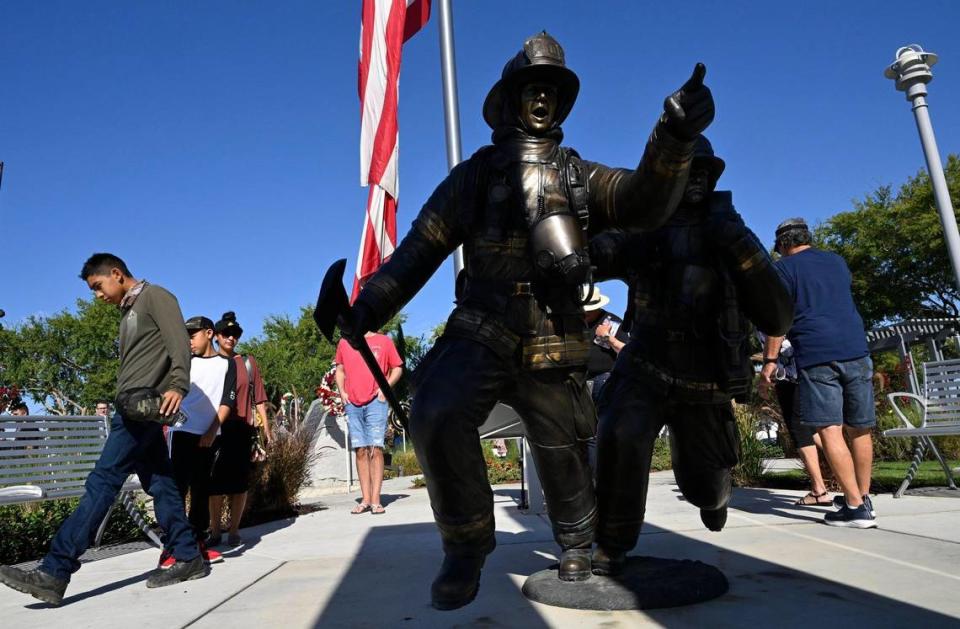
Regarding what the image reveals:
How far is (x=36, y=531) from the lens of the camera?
5.30 m

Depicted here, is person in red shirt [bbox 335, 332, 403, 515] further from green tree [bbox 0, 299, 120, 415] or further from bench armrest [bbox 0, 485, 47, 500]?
green tree [bbox 0, 299, 120, 415]

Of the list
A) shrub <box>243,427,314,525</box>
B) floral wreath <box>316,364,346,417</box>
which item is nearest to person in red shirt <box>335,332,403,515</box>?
shrub <box>243,427,314,525</box>

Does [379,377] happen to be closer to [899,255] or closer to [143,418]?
[143,418]

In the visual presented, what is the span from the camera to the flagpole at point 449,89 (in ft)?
17.6

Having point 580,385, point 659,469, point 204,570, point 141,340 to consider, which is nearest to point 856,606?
point 580,385

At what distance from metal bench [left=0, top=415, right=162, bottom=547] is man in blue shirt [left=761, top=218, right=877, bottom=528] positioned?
4427 millimetres

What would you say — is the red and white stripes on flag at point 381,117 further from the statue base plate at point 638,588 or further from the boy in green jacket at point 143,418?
the statue base plate at point 638,588

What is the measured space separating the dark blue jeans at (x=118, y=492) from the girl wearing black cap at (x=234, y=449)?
102 cm

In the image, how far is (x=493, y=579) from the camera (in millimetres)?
3170

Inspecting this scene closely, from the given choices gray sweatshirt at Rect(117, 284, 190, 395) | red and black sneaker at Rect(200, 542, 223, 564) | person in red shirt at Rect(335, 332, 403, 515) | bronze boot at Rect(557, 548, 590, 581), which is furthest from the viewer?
person in red shirt at Rect(335, 332, 403, 515)

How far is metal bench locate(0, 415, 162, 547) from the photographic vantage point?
4398 millimetres

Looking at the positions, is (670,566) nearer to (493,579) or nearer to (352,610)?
(493,579)

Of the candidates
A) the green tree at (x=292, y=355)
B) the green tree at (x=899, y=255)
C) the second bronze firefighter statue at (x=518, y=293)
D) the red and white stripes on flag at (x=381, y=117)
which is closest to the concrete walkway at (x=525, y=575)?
the second bronze firefighter statue at (x=518, y=293)

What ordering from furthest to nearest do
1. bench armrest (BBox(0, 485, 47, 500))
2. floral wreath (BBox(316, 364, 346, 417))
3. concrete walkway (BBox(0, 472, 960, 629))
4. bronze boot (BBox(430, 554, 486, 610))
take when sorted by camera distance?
floral wreath (BBox(316, 364, 346, 417)) → bench armrest (BBox(0, 485, 47, 500)) → concrete walkway (BBox(0, 472, 960, 629)) → bronze boot (BBox(430, 554, 486, 610))
